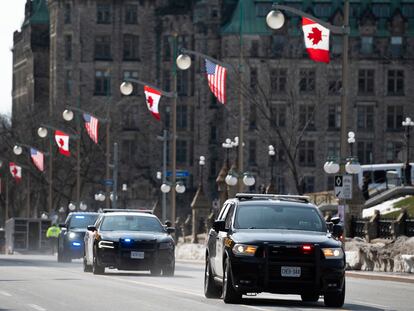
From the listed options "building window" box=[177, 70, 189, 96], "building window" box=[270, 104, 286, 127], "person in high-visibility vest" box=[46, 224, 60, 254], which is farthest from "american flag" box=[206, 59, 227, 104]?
"building window" box=[177, 70, 189, 96]

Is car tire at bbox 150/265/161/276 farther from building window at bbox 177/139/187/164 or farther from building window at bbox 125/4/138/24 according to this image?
building window at bbox 125/4/138/24

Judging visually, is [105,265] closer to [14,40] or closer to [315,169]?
[315,169]

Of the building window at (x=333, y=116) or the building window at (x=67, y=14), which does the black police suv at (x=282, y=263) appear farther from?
the building window at (x=67, y=14)

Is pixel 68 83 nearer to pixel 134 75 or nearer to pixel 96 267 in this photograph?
pixel 134 75

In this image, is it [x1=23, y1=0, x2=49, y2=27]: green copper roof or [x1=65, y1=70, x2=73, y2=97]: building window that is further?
[x1=23, y1=0, x2=49, y2=27]: green copper roof

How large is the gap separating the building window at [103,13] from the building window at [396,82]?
28.1m

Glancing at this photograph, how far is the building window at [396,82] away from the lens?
12562 centimetres

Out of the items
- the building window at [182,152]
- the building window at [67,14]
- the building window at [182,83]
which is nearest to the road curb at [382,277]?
the building window at [182,152]

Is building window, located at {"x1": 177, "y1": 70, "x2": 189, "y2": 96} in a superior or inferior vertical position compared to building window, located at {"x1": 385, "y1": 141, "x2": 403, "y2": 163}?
superior

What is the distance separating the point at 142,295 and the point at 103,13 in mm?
117348

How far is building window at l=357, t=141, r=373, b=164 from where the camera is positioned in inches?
4958

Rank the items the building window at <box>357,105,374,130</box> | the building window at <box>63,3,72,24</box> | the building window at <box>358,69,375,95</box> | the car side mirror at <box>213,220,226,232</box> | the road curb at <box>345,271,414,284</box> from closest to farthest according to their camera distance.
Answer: the car side mirror at <box>213,220,226,232</box> < the road curb at <box>345,271,414,284</box> < the building window at <box>357,105,374,130</box> < the building window at <box>358,69,375,95</box> < the building window at <box>63,3,72,24</box>

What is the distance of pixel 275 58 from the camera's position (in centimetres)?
12562

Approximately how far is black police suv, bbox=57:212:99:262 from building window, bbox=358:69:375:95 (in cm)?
7541
